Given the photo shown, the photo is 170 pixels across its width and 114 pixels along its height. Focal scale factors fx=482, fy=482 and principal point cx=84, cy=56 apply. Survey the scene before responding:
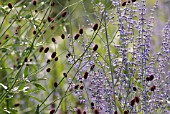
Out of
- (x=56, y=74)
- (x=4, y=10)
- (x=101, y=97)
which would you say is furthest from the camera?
(x=56, y=74)

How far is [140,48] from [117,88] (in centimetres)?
24

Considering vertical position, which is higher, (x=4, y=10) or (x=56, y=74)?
(x=4, y=10)

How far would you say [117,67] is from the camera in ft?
7.17

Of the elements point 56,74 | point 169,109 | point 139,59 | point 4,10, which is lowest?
point 56,74

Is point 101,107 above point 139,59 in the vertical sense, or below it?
below

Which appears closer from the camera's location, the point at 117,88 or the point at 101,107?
the point at 101,107

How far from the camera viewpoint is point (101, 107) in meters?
2.12

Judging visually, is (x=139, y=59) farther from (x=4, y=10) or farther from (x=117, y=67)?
(x=4, y=10)

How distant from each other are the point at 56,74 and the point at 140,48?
1539 mm

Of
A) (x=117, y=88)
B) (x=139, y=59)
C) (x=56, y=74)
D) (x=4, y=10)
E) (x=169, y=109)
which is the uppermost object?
(x=4, y=10)

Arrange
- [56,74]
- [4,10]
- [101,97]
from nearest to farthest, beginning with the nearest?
[101,97]
[4,10]
[56,74]

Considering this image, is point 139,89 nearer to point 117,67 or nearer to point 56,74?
point 117,67

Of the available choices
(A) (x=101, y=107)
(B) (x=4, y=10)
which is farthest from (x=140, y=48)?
(B) (x=4, y=10)

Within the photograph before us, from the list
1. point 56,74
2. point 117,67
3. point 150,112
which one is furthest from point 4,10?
point 56,74
